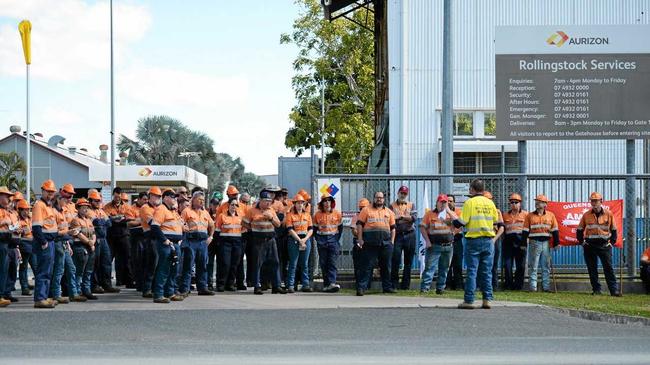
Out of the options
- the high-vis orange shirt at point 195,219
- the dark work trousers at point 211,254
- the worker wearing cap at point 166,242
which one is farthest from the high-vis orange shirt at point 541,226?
the worker wearing cap at point 166,242

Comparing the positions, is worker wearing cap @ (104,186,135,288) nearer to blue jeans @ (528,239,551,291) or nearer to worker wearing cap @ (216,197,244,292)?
worker wearing cap @ (216,197,244,292)

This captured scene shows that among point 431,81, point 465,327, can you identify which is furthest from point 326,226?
point 431,81

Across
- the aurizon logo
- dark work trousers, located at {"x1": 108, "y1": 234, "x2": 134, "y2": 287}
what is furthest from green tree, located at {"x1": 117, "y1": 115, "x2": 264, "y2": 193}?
dark work trousers, located at {"x1": 108, "y1": 234, "x2": 134, "y2": 287}

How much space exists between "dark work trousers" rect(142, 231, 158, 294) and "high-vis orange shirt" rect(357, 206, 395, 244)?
379cm

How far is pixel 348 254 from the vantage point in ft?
64.5

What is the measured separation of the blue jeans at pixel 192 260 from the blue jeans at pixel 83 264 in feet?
5.31

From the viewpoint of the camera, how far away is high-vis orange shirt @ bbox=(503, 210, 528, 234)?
61.1 feet

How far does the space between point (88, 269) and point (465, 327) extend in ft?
25.1

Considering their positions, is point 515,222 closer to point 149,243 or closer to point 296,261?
point 296,261

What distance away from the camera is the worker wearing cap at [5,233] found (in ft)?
51.4

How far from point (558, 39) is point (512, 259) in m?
4.60

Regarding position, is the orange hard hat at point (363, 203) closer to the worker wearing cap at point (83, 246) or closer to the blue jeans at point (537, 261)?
the blue jeans at point (537, 261)

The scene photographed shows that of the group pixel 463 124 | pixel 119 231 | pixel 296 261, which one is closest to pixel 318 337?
pixel 296 261

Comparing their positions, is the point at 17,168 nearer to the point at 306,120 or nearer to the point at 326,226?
the point at 306,120
